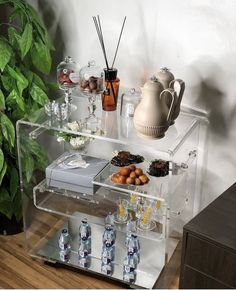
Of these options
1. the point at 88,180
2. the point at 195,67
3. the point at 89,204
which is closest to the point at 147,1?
the point at 195,67

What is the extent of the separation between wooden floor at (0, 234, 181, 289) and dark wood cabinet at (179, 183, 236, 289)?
0.51 meters

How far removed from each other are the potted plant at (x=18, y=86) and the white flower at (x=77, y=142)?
0.51 ft

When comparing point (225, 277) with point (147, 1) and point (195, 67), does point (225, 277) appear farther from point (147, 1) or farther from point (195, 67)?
point (147, 1)

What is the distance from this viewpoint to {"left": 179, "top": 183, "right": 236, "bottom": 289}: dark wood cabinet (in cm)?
153

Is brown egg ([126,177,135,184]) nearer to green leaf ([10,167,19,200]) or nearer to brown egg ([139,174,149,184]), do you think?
brown egg ([139,174,149,184])

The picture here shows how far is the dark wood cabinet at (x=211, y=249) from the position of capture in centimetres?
153

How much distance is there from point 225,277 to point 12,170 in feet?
3.77

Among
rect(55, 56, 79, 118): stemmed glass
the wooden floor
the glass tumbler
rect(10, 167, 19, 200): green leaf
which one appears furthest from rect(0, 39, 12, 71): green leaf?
the wooden floor

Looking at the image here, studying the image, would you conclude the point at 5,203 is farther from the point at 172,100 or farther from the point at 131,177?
the point at 172,100

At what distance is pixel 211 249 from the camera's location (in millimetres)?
1552

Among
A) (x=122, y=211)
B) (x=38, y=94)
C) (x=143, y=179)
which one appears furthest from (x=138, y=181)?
(x=38, y=94)

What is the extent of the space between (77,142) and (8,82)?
40 centimetres

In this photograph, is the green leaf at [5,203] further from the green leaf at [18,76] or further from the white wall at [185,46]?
the white wall at [185,46]

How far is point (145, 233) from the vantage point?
208 centimetres
